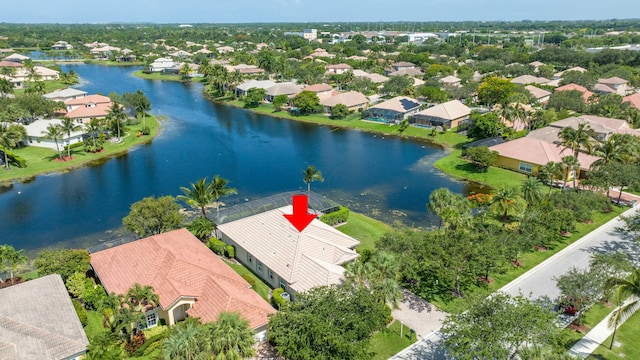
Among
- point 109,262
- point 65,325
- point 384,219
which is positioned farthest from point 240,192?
point 65,325

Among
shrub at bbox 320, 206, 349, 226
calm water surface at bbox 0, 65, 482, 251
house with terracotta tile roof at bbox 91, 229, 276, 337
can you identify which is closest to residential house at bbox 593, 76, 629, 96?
calm water surface at bbox 0, 65, 482, 251

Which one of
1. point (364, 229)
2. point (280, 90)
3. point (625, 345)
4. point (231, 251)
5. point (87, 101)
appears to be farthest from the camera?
point (280, 90)

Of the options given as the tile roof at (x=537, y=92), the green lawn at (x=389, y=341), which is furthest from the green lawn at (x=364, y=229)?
the tile roof at (x=537, y=92)

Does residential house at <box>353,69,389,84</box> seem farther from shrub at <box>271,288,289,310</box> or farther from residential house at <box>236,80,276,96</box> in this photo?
→ shrub at <box>271,288,289,310</box>

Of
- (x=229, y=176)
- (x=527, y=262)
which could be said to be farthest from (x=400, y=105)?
(x=527, y=262)

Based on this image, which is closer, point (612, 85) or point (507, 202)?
point (507, 202)

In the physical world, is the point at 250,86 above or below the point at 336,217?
above

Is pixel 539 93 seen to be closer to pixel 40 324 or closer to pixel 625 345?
pixel 625 345
